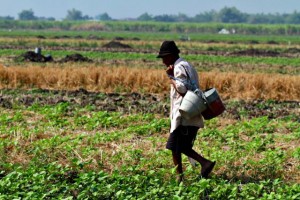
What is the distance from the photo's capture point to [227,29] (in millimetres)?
137875

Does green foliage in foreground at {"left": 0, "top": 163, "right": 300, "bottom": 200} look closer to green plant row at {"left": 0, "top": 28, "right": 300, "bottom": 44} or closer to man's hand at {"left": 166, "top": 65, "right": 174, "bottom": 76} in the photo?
man's hand at {"left": 166, "top": 65, "right": 174, "bottom": 76}

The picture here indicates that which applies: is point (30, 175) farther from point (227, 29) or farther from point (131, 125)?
point (227, 29)

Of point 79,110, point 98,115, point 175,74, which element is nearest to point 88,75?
point 79,110

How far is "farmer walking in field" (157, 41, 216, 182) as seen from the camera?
8289 mm

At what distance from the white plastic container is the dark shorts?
9.9 inches

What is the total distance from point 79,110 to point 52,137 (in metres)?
3.30

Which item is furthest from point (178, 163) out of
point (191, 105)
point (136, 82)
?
point (136, 82)

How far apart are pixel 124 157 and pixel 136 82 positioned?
31.7 ft

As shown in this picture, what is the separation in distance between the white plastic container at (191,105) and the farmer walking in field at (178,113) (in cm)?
13

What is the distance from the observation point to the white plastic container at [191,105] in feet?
26.7

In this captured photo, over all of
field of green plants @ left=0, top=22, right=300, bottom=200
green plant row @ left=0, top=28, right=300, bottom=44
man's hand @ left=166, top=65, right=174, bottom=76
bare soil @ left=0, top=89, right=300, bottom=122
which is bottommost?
green plant row @ left=0, top=28, right=300, bottom=44

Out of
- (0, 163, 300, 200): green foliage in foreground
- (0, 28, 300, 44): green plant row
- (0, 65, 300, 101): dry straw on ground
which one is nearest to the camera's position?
(0, 163, 300, 200): green foliage in foreground

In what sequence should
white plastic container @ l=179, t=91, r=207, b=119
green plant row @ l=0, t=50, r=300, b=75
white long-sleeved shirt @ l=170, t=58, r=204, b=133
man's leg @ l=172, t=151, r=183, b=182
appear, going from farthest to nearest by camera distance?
1. green plant row @ l=0, t=50, r=300, b=75
2. man's leg @ l=172, t=151, r=183, b=182
3. white long-sleeved shirt @ l=170, t=58, r=204, b=133
4. white plastic container @ l=179, t=91, r=207, b=119

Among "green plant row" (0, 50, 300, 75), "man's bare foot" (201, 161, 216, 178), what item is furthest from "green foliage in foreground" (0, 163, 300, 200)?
"green plant row" (0, 50, 300, 75)
